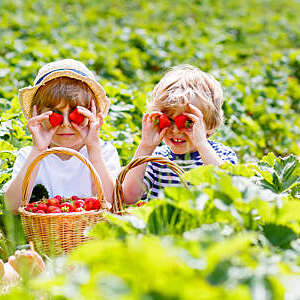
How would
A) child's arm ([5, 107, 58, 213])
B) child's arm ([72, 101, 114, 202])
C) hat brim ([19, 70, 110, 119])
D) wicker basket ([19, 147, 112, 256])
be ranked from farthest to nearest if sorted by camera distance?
hat brim ([19, 70, 110, 119]) < child's arm ([72, 101, 114, 202]) < child's arm ([5, 107, 58, 213]) < wicker basket ([19, 147, 112, 256])

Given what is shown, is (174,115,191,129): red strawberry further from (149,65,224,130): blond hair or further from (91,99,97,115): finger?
(91,99,97,115): finger

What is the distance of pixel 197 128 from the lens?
284cm

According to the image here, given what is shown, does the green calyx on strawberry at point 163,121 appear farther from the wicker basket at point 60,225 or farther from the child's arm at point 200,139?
the wicker basket at point 60,225

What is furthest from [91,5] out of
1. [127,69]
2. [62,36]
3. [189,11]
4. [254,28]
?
[127,69]

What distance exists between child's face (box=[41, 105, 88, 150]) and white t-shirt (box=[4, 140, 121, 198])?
151 millimetres

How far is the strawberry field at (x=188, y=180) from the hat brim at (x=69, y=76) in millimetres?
324

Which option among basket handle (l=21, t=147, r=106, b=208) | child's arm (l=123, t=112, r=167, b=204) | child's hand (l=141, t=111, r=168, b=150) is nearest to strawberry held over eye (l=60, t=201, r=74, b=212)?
basket handle (l=21, t=147, r=106, b=208)

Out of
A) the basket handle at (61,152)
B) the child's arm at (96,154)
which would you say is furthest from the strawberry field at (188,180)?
the child's arm at (96,154)

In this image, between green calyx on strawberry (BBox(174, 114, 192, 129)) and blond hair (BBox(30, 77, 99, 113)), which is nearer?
green calyx on strawberry (BBox(174, 114, 192, 129))

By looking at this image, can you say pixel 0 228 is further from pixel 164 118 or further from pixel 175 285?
pixel 175 285

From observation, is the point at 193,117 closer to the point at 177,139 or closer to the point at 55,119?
the point at 177,139

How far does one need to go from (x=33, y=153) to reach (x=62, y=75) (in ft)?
1.71

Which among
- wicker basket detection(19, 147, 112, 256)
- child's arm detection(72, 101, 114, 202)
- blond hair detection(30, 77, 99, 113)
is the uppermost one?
blond hair detection(30, 77, 99, 113)

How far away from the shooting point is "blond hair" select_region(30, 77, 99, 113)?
306 centimetres
